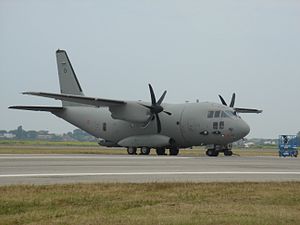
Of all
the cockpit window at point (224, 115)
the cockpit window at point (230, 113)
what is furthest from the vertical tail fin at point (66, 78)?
the cockpit window at point (230, 113)

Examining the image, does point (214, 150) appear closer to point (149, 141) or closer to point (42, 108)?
point (149, 141)

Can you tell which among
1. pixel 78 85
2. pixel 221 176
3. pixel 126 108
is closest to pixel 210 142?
pixel 126 108

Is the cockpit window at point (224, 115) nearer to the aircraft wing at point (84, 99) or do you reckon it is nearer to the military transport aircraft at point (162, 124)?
the military transport aircraft at point (162, 124)

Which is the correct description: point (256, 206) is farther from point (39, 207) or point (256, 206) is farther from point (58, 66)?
point (58, 66)

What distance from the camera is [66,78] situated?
53.2m

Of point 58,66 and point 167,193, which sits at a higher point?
point 58,66

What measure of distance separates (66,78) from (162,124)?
502 inches

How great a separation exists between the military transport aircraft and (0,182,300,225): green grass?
25956 millimetres

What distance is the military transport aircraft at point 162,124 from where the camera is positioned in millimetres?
42125

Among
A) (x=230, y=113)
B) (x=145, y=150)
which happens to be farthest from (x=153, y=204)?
(x=145, y=150)

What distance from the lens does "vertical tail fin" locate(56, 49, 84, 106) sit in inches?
2072

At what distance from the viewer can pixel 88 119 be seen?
50.0m

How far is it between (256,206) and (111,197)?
3315 millimetres

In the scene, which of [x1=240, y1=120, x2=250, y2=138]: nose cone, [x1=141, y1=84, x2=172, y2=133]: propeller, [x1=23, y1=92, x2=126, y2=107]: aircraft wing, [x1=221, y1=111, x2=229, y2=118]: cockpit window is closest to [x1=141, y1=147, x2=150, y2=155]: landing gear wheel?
[x1=141, y1=84, x2=172, y2=133]: propeller
